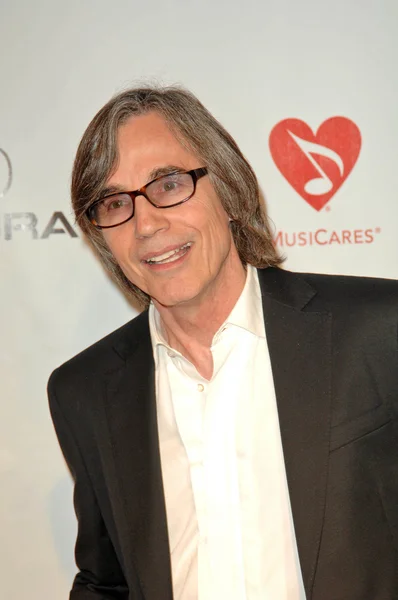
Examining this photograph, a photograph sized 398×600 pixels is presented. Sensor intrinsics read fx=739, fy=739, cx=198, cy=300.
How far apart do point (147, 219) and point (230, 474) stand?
67cm

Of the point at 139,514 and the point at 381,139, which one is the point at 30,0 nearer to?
the point at 381,139

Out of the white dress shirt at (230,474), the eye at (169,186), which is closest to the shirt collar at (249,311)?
the white dress shirt at (230,474)

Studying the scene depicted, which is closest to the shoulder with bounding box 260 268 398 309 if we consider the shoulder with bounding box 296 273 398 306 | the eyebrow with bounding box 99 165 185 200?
the shoulder with bounding box 296 273 398 306

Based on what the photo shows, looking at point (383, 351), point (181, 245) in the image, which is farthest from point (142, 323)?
point (383, 351)

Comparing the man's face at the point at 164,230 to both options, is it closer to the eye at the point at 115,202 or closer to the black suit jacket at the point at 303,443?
the eye at the point at 115,202

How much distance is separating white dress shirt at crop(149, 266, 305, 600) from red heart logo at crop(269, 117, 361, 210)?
0.50m

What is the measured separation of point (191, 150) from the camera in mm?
1955

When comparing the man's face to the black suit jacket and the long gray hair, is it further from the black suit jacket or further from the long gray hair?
the black suit jacket

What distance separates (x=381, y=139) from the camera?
2311 mm

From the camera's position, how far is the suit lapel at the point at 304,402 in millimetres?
1703

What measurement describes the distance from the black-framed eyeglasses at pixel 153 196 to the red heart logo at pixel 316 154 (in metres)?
0.51

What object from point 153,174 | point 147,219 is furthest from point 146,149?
point 147,219

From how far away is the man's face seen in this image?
1.85m

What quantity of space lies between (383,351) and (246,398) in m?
0.37
